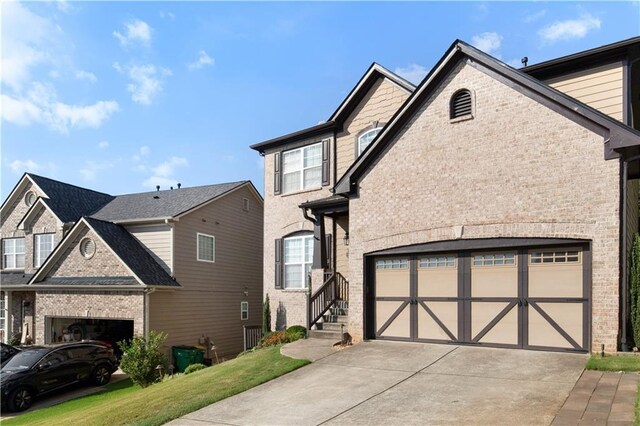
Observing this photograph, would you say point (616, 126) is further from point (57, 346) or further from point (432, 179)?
point (57, 346)

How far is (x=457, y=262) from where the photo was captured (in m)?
12.4

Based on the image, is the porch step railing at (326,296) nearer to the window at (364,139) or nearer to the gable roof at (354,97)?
the window at (364,139)

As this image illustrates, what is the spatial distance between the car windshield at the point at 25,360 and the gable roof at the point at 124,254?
427cm

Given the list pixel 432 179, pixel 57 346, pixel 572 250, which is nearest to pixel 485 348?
pixel 572 250

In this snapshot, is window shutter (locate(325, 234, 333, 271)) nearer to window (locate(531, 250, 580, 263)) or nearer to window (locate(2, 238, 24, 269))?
window (locate(531, 250, 580, 263))

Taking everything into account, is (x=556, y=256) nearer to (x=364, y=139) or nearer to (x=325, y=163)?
(x=364, y=139)

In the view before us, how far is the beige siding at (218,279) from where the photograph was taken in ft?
70.9

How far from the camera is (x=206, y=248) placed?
78.6 feet

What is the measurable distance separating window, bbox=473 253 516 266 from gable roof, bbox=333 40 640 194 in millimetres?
2935

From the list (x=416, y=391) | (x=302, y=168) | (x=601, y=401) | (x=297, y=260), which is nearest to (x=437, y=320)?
(x=416, y=391)

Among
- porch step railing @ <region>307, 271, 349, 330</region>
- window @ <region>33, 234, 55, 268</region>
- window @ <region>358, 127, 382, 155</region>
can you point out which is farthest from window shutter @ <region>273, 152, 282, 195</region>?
window @ <region>33, 234, 55, 268</region>

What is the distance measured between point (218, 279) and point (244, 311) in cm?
260

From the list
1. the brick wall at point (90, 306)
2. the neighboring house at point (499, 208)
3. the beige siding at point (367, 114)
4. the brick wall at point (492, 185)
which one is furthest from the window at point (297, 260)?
the brick wall at point (90, 306)

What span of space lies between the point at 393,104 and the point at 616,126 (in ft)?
25.7
